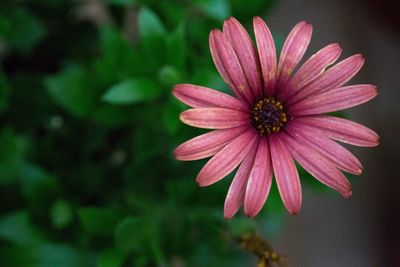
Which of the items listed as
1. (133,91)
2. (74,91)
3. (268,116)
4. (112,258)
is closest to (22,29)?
(74,91)

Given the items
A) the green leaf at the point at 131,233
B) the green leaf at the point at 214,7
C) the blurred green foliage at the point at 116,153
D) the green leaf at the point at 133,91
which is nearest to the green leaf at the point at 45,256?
the blurred green foliage at the point at 116,153

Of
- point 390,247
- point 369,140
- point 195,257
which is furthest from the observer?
point 390,247

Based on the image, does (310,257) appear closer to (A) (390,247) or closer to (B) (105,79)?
(A) (390,247)

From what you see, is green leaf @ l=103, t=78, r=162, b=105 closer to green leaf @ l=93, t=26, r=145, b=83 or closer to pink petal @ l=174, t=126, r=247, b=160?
green leaf @ l=93, t=26, r=145, b=83

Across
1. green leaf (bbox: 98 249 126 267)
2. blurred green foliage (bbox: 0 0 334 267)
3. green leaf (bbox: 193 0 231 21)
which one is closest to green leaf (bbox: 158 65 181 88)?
blurred green foliage (bbox: 0 0 334 267)

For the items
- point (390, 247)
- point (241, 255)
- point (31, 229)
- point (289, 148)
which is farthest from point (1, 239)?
point (390, 247)

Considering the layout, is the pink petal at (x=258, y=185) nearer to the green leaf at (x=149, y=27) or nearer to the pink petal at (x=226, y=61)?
the pink petal at (x=226, y=61)

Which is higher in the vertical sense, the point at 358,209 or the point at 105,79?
the point at 105,79

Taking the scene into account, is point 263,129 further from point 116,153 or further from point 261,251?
point 116,153
